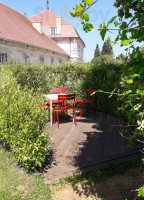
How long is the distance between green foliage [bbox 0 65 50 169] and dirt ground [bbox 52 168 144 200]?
0.62 meters

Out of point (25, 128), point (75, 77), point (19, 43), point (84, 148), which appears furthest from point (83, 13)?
point (19, 43)

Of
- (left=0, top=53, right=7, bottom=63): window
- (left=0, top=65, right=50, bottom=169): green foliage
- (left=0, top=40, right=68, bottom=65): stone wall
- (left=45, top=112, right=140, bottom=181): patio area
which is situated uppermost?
(left=0, top=40, right=68, bottom=65): stone wall

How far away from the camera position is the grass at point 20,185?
270 cm

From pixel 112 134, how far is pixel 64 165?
211 cm

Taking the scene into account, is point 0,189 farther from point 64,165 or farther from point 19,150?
point 64,165

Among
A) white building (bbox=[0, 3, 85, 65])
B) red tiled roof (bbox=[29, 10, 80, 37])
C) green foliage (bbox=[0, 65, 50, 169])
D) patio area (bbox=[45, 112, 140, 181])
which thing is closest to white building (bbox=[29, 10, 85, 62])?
red tiled roof (bbox=[29, 10, 80, 37])

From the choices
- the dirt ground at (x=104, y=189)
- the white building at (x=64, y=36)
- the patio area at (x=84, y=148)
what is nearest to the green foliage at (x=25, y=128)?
the patio area at (x=84, y=148)

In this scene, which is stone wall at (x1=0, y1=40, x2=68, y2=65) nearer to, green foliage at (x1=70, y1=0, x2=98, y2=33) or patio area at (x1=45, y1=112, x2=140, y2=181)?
patio area at (x1=45, y1=112, x2=140, y2=181)

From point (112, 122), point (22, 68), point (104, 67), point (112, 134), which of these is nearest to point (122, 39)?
point (112, 134)

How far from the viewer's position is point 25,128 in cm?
307

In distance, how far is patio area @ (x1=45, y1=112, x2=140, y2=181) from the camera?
3.48 meters

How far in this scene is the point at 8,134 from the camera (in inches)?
133

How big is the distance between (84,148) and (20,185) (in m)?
1.79

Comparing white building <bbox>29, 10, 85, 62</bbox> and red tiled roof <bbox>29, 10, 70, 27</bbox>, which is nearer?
A: white building <bbox>29, 10, 85, 62</bbox>
